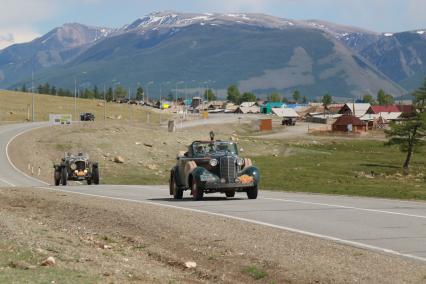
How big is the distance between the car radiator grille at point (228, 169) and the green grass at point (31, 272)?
13429 millimetres

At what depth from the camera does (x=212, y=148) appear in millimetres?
29625

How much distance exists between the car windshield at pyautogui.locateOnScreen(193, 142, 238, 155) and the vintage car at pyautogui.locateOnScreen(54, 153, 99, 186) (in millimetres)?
21749

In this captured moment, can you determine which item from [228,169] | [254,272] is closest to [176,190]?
[228,169]

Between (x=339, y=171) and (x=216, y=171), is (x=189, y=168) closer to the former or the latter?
(x=216, y=171)

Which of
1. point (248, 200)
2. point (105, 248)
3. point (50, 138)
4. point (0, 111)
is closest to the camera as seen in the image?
point (105, 248)

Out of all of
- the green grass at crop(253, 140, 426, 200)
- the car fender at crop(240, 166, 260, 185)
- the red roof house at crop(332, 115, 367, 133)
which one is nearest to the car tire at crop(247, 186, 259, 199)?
the car fender at crop(240, 166, 260, 185)

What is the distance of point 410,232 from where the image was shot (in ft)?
58.6

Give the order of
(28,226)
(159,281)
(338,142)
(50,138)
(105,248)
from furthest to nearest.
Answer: (338,142) → (50,138) → (28,226) → (105,248) → (159,281)

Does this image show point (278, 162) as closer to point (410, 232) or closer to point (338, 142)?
point (338, 142)

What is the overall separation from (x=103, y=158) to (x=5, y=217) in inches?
2059

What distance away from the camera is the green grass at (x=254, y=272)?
1350 cm

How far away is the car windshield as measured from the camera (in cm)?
2947

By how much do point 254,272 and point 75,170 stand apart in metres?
37.5

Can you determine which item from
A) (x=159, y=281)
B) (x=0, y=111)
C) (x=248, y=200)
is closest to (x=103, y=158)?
(x=248, y=200)
